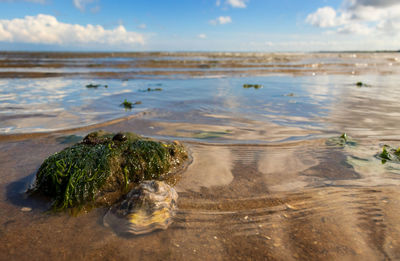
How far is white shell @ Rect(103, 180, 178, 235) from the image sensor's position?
2.45 m

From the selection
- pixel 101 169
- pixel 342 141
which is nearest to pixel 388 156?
pixel 342 141

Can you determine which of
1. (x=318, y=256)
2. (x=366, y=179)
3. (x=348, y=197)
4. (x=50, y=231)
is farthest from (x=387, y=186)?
(x=50, y=231)

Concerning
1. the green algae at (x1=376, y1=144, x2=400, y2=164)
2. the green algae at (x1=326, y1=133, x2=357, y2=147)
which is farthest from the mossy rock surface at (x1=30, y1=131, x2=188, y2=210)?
the green algae at (x1=376, y1=144, x2=400, y2=164)

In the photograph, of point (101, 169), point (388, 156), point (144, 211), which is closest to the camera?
point (144, 211)

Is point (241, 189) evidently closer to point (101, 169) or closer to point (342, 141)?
point (101, 169)

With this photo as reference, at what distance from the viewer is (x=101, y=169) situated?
10.2ft

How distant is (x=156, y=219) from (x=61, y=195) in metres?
1.14

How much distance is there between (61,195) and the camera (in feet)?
9.36

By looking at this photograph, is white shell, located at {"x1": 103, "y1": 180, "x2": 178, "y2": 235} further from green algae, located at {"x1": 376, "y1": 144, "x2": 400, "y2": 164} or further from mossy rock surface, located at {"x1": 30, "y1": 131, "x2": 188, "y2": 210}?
green algae, located at {"x1": 376, "y1": 144, "x2": 400, "y2": 164}

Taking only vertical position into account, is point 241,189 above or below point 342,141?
below

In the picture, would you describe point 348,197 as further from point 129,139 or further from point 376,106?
point 376,106

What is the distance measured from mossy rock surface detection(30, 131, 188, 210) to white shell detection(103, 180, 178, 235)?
286 mm

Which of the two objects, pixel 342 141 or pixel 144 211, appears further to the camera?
pixel 342 141

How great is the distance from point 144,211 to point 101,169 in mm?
889
